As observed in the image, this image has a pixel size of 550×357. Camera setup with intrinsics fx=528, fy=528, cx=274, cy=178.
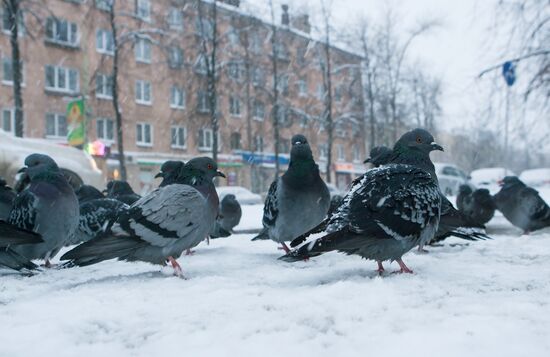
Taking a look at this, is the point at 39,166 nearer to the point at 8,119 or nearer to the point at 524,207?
the point at 524,207

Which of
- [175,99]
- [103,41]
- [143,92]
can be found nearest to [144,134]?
[143,92]

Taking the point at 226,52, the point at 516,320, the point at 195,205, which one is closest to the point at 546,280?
the point at 516,320

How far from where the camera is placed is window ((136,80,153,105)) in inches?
1272

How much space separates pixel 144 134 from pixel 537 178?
25.2 meters

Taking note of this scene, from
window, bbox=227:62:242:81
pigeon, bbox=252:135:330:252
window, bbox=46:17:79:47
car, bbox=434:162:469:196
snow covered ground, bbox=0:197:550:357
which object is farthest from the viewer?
window, bbox=46:17:79:47

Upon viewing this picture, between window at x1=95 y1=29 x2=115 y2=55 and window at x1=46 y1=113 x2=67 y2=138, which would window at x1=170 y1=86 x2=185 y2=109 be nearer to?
window at x1=95 y1=29 x2=115 y2=55

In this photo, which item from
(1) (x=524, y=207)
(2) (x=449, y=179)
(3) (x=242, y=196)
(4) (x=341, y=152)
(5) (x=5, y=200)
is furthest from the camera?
(4) (x=341, y=152)

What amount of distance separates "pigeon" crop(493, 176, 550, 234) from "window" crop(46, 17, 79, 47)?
26438 mm

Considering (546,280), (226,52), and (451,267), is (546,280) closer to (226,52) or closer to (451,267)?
(451,267)

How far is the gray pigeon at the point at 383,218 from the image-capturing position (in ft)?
11.4

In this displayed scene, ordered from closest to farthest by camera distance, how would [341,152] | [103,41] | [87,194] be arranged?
[87,194] < [103,41] < [341,152]

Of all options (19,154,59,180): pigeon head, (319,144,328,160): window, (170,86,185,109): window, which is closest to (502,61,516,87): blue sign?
(19,154,59,180): pigeon head

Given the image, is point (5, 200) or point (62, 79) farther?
point (62, 79)

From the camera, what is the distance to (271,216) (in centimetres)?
551
